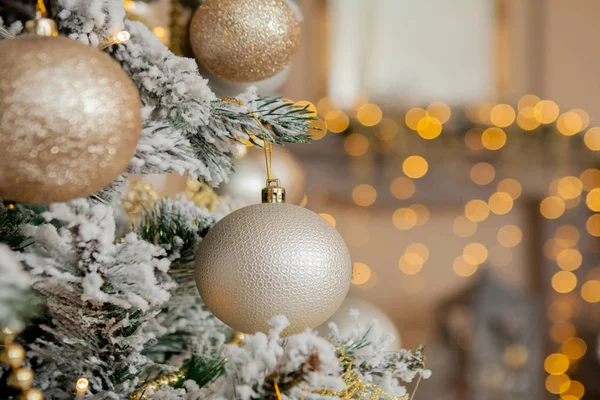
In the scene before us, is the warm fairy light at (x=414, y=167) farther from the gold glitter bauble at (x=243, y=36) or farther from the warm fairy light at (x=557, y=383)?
the gold glitter bauble at (x=243, y=36)

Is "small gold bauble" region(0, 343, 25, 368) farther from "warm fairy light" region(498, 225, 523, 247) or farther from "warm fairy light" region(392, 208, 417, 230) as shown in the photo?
"warm fairy light" region(498, 225, 523, 247)

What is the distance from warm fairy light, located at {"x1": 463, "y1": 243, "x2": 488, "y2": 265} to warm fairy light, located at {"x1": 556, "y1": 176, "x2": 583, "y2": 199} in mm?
351

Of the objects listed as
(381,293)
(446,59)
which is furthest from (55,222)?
(446,59)

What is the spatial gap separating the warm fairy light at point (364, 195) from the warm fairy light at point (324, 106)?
11.4 inches

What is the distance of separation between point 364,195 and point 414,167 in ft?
0.67

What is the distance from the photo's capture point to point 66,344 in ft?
1.25

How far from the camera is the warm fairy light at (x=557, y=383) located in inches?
79.9

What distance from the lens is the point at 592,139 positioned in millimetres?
2156

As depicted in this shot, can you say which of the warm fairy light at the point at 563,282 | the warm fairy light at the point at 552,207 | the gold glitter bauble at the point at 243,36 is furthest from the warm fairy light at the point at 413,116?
the gold glitter bauble at the point at 243,36

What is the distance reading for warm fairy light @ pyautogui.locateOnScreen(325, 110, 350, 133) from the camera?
6.43 feet

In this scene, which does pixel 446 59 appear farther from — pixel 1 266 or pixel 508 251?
pixel 1 266

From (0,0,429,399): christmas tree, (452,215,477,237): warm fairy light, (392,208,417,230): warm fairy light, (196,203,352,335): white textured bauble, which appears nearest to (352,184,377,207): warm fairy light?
(392,208,417,230): warm fairy light

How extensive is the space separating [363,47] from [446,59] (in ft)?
1.06

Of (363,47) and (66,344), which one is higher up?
(363,47)
